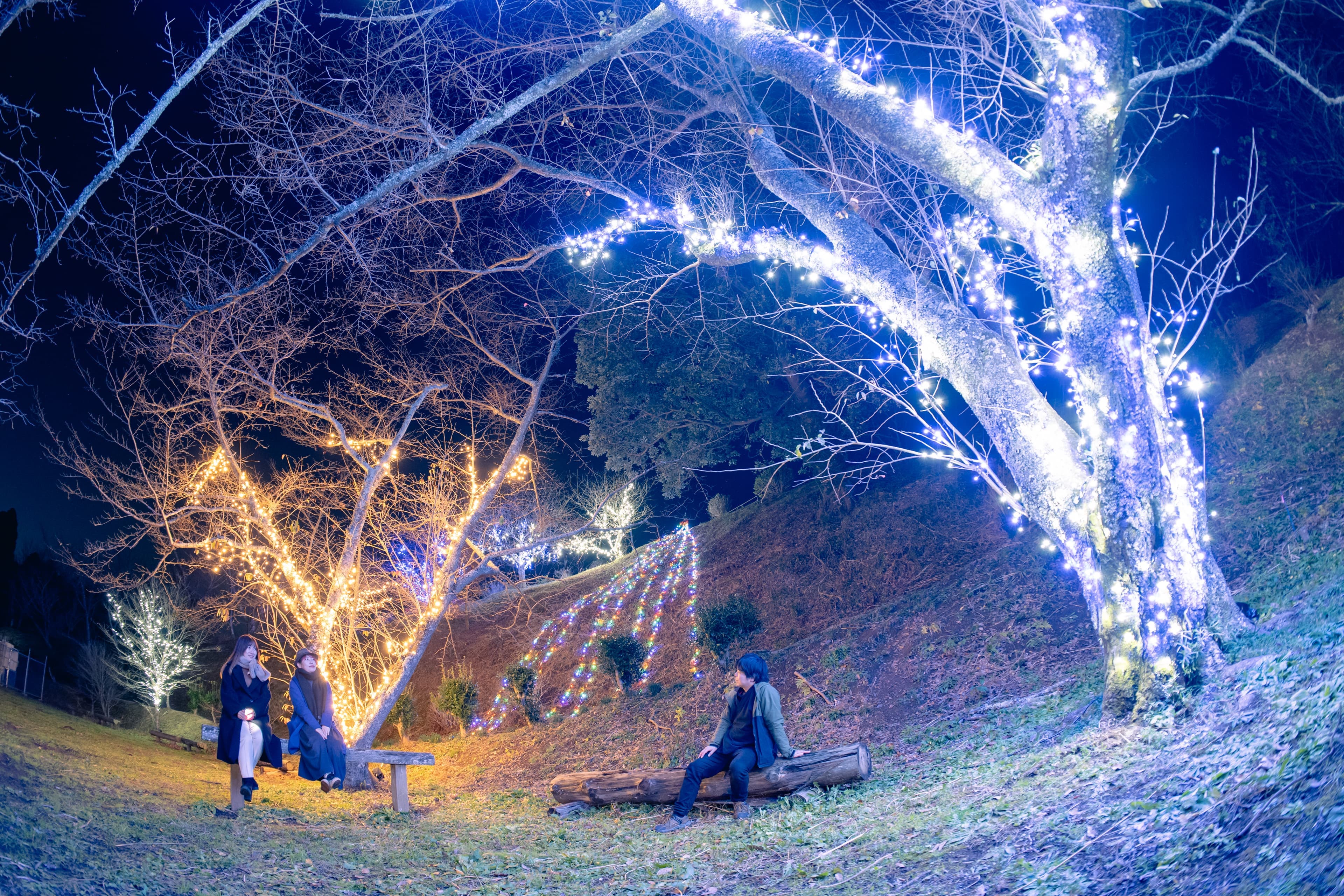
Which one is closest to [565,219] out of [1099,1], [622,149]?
[622,149]

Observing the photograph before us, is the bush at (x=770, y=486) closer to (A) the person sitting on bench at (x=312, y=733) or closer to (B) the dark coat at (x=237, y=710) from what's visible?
(A) the person sitting on bench at (x=312, y=733)

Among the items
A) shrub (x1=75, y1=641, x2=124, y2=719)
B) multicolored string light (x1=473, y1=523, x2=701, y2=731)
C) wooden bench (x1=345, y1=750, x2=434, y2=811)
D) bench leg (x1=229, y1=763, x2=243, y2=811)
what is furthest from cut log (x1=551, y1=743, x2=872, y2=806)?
shrub (x1=75, y1=641, x2=124, y2=719)

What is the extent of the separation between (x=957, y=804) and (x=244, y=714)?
516 centimetres

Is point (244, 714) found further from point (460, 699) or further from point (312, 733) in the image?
point (460, 699)

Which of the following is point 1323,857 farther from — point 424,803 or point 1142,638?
point 424,803

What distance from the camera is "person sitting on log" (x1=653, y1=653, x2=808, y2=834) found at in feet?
19.8

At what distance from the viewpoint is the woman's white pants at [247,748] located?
20.4ft

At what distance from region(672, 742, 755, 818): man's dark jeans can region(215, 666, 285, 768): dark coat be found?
3150 mm

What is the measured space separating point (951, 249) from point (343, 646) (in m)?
8.67

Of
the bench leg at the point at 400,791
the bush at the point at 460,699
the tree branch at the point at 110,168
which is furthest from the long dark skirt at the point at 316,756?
the bush at the point at 460,699

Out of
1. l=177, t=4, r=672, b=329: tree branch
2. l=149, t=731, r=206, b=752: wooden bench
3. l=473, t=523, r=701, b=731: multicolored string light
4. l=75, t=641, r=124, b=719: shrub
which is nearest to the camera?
l=177, t=4, r=672, b=329: tree branch

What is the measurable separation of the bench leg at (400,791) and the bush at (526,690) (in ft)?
21.0

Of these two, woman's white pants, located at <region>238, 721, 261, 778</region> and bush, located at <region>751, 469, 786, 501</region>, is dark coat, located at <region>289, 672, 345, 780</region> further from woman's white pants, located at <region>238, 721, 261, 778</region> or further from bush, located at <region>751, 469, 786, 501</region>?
bush, located at <region>751, 469, 786, 501</region>

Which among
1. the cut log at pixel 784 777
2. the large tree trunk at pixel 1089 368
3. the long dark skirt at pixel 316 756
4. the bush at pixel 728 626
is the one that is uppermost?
the large tree trunk at pixel 1089 368
